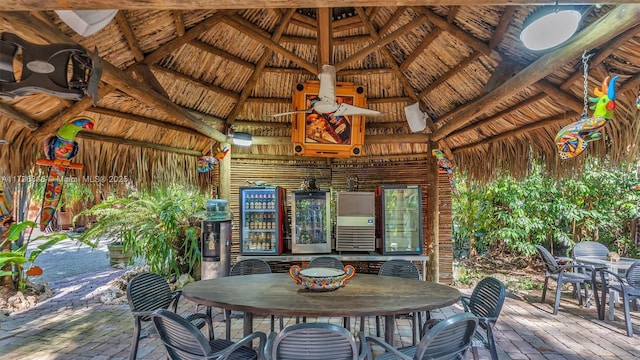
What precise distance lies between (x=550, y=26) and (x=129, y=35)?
11.5 ft

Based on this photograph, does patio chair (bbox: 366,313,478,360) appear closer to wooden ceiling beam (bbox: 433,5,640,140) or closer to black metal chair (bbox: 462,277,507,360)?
black metal chair (bbox: 462,277,507,360)

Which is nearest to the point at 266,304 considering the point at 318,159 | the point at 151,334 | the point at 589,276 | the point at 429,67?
the point at 151,334

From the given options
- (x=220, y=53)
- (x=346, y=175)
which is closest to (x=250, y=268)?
(x=220, y=53)

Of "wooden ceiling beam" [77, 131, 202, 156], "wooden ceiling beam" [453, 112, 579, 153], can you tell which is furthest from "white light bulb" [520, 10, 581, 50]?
"wooden ceiling beam" [77, 131, 202, 156]

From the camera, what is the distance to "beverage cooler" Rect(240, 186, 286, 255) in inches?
204

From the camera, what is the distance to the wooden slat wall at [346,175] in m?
6.34

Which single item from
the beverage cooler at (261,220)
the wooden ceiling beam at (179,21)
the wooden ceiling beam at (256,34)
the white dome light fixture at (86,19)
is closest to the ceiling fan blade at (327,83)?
the wooden ceiling beam at (256,34)

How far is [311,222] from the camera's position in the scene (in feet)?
17.9

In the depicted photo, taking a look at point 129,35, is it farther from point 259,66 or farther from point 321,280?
point 321,280

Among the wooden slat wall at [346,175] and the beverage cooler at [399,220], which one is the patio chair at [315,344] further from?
the wooden slat wall at [346,175]

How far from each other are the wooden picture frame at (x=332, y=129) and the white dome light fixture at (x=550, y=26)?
3063 mm

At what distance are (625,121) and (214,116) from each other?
541cm

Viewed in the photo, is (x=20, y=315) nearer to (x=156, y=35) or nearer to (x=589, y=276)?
(x=156, y=35)

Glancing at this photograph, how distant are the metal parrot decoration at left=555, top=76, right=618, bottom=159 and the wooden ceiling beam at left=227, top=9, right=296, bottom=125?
313cm
